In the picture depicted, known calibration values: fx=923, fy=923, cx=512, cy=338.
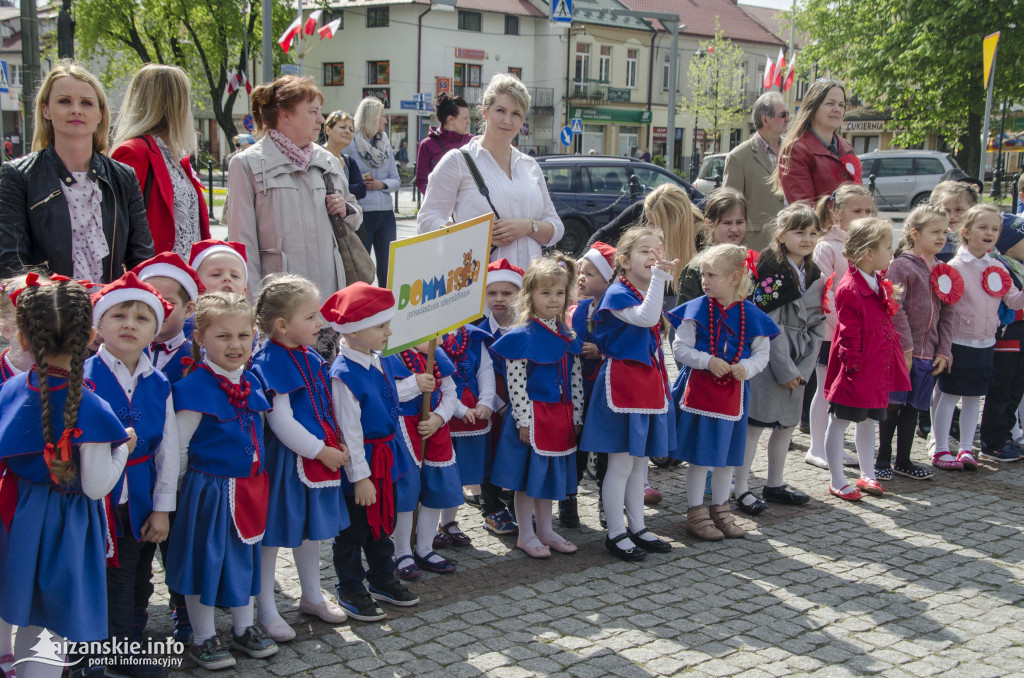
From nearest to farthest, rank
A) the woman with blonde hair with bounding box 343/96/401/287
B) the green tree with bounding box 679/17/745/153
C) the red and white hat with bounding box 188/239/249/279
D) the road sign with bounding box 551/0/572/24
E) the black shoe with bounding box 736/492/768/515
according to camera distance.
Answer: the red and white hat with bounding box 188/239/249/279 < the black shoe with bounding box 736/492/768/515 < the woman with blonde hair with bounding box 343/96/401/287 < the road sign with bounding box 551/0/572/24 < the green tree with bounding box 679/17/745/153

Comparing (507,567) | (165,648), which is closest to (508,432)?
(507,567)

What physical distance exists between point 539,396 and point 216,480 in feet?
5.60

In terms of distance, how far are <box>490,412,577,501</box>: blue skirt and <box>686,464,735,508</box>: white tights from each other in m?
0.76

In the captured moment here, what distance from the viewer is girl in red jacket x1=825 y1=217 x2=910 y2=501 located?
18.0 feet

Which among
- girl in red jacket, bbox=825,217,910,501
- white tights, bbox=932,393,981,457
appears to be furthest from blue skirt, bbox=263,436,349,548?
white tights, bbox=932,393,981,457

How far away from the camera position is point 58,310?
116 inches

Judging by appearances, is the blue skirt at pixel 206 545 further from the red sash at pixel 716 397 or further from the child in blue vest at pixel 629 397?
the red sash at pixel 716 397

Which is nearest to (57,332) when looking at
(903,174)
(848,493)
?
(848,493)

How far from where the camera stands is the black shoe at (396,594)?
4000 mm

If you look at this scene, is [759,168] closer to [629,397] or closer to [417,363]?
[629,397]

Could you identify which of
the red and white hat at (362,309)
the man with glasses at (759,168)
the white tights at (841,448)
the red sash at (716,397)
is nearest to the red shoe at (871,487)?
the white tights at (841,448)

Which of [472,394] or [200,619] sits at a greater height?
[472,394]

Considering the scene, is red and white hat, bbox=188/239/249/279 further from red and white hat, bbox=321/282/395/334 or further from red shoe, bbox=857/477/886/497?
red shoe, bbox=857/477/886/497

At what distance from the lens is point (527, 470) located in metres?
4.61
